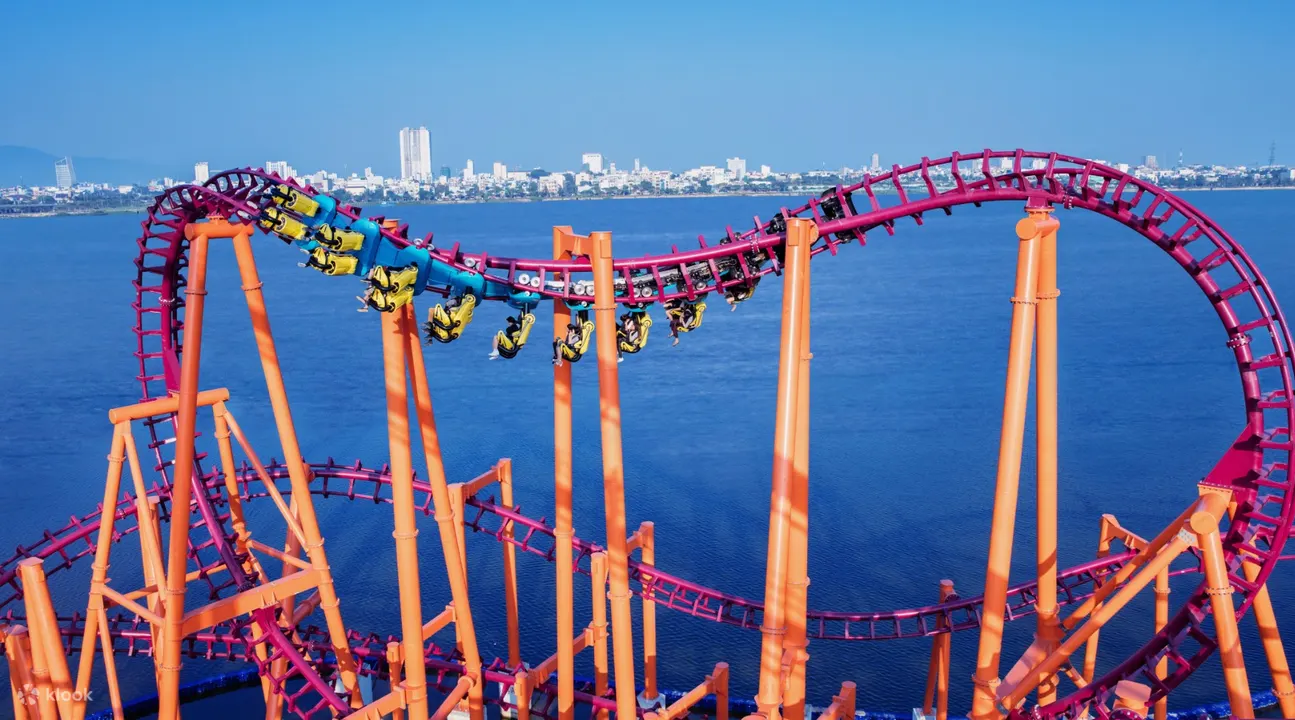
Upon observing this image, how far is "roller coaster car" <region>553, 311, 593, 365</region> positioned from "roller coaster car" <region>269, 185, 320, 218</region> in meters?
2.55

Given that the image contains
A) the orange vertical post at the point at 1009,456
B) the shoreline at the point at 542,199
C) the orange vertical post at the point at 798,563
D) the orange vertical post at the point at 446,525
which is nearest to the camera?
the orange vertical post at the point at 1009,456

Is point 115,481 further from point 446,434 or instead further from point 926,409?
point 926,409

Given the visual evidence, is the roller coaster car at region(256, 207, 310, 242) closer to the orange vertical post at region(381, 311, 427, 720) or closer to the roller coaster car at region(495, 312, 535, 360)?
the orange vertical post at region(381, 311, 427, 720)

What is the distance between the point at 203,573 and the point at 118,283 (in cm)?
5245

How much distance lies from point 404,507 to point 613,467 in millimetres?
1924

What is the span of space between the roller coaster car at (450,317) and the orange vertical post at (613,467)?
1462 millimetres

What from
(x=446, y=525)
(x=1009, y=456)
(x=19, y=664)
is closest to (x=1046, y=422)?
(x=1009, y=456)

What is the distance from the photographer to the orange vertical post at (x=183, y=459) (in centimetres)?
931

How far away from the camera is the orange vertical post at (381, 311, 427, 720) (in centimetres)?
1030

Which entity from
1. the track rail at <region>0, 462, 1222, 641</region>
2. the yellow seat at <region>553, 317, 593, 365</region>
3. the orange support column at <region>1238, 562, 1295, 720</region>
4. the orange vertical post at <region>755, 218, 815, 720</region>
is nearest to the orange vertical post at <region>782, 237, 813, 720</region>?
the orange vertical post at <region>755, 218, 815, 720</region>

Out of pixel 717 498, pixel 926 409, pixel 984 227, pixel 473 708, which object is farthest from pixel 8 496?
pixel 984 227

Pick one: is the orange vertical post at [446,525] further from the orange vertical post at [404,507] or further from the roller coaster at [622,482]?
the orange vertical post at [404,507]

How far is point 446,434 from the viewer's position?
2814cm

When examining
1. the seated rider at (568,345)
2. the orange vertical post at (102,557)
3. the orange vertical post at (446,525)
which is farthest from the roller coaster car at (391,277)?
the orange vertical post at (102,557)
